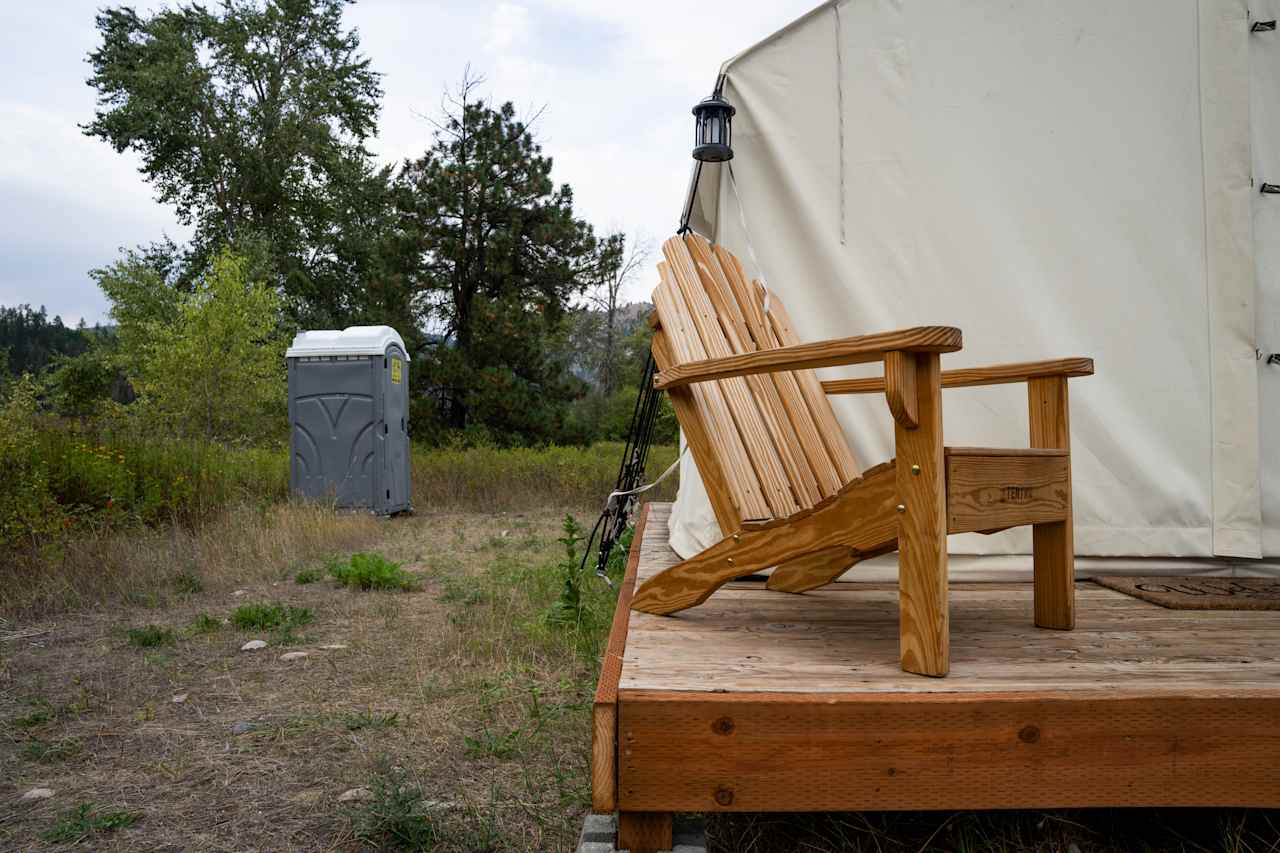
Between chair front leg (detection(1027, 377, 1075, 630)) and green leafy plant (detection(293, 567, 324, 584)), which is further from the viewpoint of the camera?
green leafy plant (detection(293, 567, 324, 584))

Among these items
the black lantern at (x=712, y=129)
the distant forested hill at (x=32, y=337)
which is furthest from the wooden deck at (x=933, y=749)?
the distant forested hill at (x=32, y=337)

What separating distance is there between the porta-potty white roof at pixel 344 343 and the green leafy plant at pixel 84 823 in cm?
588

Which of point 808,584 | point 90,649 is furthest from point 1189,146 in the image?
point 90,649

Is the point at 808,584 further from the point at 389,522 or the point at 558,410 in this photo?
the point at 558,410

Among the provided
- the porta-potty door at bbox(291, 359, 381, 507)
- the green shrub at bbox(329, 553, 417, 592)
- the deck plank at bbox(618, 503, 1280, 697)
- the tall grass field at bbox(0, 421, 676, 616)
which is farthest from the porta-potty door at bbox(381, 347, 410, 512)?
the deck plank at bbox(618, 503, 1280, 697)

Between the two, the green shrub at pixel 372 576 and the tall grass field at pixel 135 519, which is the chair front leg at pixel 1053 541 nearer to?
the green shrub at pixel 372 576

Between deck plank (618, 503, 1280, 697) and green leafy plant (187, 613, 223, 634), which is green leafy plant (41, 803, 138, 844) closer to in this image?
deck plank (618, 503, 1280, 697)

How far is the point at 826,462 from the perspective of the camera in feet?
7.59

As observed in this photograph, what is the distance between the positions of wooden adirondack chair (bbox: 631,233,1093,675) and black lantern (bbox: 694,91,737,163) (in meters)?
0.29

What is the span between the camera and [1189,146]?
260 centimetres

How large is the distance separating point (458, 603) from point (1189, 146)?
346 centimetres

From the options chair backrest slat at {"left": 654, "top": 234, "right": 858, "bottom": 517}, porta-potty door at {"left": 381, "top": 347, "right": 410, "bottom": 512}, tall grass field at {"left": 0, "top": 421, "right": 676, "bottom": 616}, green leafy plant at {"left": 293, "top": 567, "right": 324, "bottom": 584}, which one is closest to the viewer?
chair backrest slat at {"left": 654, "top": 234, "right": 858, "bottom": 517}

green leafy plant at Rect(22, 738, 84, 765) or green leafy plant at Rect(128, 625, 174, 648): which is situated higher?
green leafy plant at Rect(128, 625, 174, 648)

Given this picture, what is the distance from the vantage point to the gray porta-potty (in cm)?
741
